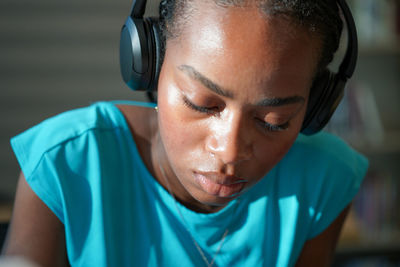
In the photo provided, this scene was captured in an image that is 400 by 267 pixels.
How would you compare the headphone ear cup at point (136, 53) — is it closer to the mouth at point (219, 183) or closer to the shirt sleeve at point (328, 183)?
the mouth at point (219, 183)

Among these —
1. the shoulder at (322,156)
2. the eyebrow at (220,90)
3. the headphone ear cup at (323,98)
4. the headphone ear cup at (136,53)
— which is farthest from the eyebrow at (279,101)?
the shoulder at (322,156)

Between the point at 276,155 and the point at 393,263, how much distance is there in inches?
80.8

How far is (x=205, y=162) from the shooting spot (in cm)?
72

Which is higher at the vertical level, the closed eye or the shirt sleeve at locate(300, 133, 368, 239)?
the closed eye

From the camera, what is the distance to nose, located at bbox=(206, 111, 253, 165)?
2.23 feet

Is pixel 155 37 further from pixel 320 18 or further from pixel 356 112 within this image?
pixel 356 112

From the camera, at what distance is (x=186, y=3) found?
73 centimetres

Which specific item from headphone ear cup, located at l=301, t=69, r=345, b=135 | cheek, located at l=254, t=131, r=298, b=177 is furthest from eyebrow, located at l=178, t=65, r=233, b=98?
headphone ear cup, located at l=301, t=69, r=345, b=135

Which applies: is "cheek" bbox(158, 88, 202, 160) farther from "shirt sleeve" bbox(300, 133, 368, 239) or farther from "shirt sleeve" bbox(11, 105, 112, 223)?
"shirt sleeve" bbox(300, 133, 368, 239)

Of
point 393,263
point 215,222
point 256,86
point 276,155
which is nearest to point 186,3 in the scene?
point 256,86

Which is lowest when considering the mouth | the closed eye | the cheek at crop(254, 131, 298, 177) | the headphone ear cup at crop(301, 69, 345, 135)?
the mouth

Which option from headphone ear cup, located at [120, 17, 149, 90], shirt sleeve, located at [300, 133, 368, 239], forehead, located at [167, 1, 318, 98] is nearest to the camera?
forehead, located at [167, 1, 318, 98]

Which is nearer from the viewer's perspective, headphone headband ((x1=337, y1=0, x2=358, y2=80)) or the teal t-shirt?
headphone headband ((x1=337, y1=0, x2=358, y2=80))

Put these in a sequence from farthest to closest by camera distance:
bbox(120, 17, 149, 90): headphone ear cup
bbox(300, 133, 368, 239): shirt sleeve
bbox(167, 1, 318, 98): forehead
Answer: bbox(300, 133, 368, 239): shirt sleeve < bbox(120, 17, 149, 90): headphone ear cup < bbox(167, 1, 318, 98): forehead
